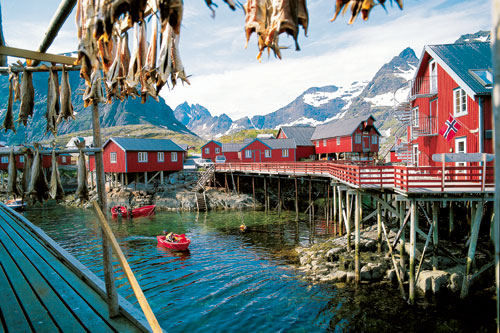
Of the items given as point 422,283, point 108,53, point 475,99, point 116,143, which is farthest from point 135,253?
point 116,143

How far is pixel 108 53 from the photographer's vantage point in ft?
10.8

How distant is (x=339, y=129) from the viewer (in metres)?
48.7

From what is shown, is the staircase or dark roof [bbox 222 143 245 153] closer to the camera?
the staircase

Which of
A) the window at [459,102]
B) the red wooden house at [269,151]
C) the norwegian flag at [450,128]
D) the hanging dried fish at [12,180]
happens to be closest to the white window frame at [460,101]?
the window at [459,102]

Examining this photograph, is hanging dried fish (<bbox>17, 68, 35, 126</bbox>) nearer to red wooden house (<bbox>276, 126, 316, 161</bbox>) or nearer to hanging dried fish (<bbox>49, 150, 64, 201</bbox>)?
hanging dried fish (<bbox>49, 150, 64, 201</bbox>)

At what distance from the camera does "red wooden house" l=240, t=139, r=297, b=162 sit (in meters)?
50.8

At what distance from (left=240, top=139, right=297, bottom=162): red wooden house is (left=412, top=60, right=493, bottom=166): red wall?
29.0 m

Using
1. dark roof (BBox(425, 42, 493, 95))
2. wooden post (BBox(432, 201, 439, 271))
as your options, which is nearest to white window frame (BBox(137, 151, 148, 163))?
dark roof (BBox(425, 42, 493, 95))

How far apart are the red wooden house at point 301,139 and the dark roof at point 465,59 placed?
33321 mm

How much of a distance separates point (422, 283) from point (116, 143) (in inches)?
1481

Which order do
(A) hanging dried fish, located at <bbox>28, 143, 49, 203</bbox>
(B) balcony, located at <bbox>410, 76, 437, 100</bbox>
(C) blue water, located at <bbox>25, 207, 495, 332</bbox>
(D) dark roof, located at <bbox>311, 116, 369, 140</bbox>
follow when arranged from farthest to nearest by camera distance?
(D) dark roof, located at <bbox>311, 116, 369, 140</bbox> → (B) balcony, located at <bbox>410, 76, 437, 100</bbox> → (C) blue water, located at <bbox>25, 207, 495, 332</bbox> → (A) hanging dried fish, located at <bbox>28, 143, 49, 203</bbox>

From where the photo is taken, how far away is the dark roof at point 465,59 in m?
16.2

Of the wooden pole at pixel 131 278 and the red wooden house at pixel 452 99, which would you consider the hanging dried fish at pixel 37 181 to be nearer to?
the wooden pole at pixel 131 278

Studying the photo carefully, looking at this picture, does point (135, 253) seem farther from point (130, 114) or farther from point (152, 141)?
point (130, 114)
